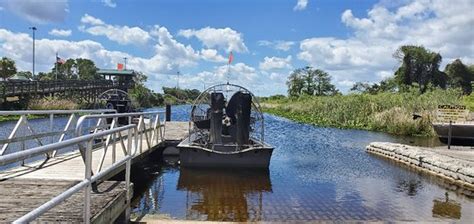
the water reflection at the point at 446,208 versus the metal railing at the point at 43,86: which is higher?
the metal railing at the point at 43,86

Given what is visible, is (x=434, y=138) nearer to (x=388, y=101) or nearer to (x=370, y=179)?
(x=388, y=101)

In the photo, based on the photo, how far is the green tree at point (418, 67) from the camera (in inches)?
2886

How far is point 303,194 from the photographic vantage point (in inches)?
462

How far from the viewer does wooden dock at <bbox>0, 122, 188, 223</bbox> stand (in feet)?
17.2

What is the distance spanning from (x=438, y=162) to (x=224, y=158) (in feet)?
24.4

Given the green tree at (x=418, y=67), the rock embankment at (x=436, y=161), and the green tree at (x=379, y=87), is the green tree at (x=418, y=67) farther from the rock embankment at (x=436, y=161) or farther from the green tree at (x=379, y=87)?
the rock embankment at (x=436, y=161)

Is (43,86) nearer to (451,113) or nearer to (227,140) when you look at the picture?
(227,140)

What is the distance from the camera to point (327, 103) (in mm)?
47594

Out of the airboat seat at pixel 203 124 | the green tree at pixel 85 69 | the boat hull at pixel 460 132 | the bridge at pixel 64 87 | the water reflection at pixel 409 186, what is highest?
the green tree at pixel 85 69

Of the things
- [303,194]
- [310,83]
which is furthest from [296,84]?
[303,194]

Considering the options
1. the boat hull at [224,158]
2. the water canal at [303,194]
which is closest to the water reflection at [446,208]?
the water canal at [303,194]

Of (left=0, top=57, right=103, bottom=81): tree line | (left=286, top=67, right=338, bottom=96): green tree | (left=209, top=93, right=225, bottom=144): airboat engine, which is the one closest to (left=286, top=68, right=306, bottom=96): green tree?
(left=286, top=67, right=338, bottom=96): green tree

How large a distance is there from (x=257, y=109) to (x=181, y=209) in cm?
672

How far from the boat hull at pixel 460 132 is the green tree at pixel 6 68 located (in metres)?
56.1
